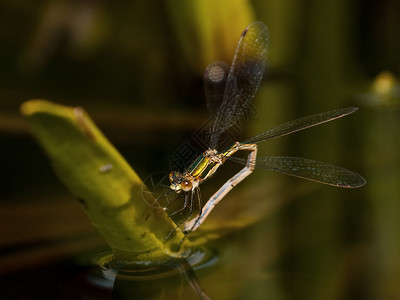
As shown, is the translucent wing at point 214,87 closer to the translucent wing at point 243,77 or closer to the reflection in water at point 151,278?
the translucent wing at point 243,77

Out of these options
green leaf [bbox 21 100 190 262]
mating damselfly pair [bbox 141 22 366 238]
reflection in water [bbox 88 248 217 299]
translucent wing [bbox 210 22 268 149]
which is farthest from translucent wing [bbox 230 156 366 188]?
green leaf [bbox 21 100 190 262]

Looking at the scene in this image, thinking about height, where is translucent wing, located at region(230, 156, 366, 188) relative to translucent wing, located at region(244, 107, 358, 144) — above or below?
below

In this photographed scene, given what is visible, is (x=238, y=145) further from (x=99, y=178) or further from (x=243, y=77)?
(x=99, y=178)

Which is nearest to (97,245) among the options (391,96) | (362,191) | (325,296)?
(325,296)

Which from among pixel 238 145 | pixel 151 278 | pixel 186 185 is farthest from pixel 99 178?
pixel 238 145

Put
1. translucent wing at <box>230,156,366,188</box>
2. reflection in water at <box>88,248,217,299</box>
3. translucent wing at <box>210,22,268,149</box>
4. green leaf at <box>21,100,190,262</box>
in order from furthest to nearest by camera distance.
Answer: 1. translucent wing at <box>210,22,268,149</box>
2. translucent wing at <box>230,156,366,188</box>
3. reflection in water at <box>88,248,217,299</box>
4. green leaf at <box>21,100,190,262</box>

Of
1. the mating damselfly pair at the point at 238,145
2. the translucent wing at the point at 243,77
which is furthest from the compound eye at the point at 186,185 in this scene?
the translucent wing at the point at 243,77

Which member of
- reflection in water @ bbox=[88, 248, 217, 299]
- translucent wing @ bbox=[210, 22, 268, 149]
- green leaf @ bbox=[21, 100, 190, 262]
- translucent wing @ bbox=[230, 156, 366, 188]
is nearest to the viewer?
green leaf @ bbox=[21, 100, 190, 262]

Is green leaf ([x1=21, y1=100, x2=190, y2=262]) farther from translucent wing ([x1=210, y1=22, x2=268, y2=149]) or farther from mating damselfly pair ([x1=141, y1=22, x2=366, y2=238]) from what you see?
translucent wing ([x1=210, y1=22, x2=268, y2=149])
